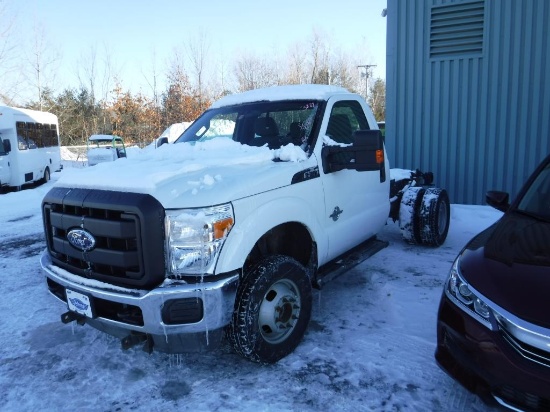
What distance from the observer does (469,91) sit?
26.9 ft

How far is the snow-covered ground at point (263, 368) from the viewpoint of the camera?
2.84 meters

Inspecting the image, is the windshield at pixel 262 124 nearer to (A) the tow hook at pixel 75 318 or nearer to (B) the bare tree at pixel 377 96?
(A) the tow hook at pixel 75 318

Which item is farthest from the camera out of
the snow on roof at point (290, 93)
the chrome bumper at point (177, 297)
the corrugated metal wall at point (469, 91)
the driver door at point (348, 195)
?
the corrugated metal wall at point (469, 91)

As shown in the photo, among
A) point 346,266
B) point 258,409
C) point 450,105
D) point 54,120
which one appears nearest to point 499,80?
point 450,105

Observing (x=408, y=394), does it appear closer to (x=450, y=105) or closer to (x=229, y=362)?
(x=229, y=362)

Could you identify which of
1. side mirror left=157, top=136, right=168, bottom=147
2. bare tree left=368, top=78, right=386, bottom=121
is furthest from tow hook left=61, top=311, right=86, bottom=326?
bare tree left=368, top=78, right=386, bottom=121

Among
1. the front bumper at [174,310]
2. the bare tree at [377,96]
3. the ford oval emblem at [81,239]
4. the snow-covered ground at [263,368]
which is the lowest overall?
the snow-covered ground at [263,368]

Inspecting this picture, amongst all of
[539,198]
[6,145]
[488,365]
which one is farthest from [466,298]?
[6,145]

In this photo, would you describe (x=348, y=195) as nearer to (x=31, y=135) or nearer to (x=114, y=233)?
(x=114, y=233)

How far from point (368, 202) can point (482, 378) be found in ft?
8.09

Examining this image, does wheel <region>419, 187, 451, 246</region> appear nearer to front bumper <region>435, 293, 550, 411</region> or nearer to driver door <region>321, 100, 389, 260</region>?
driver door <region>321, 100, 389, 260</region>

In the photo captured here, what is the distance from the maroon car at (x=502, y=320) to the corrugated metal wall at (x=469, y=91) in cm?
565

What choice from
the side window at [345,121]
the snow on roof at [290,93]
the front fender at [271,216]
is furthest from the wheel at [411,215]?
the front fender at [271,216]

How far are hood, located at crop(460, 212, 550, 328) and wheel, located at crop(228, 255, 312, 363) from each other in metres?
1.19
